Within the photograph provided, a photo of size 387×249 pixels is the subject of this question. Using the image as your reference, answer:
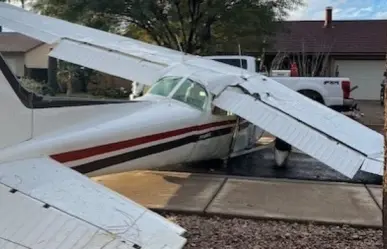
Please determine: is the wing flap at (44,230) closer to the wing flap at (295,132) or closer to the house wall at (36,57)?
the wing flap at (295,132)

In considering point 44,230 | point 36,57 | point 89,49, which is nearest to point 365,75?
point 36,57

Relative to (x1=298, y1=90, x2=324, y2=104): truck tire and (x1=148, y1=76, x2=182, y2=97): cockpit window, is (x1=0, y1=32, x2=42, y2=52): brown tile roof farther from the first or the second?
Answer: (x1=148, y1=76, x2=182, y2=97): cockpit window

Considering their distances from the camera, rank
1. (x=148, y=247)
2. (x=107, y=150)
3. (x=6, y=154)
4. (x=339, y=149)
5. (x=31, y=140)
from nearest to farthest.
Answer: (x=148, y=247)
(x=6, y=154)
(x=31, y=140)
(x=107, y=150)
(x=339, y=149)

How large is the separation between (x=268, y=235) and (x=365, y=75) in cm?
2928

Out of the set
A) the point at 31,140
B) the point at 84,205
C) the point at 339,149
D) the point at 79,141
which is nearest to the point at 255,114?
the point at 339,149

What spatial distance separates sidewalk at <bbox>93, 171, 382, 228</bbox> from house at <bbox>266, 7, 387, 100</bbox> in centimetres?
2303

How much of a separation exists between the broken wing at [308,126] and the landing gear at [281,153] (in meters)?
1.60

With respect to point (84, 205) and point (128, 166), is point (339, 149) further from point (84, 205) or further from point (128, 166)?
point (84, 205)

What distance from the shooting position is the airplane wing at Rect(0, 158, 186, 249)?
8.86 feet

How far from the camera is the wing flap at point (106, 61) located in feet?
26.2

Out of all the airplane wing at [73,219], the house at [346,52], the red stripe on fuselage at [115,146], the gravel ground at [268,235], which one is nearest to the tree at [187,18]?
the house at [346,52]

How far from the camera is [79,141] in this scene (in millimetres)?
5098

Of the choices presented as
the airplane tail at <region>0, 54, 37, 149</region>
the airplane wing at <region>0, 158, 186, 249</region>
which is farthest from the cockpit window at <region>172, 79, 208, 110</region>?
the airplane wing at <region>0, 158, 186, 249</region>

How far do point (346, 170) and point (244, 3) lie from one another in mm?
16761
